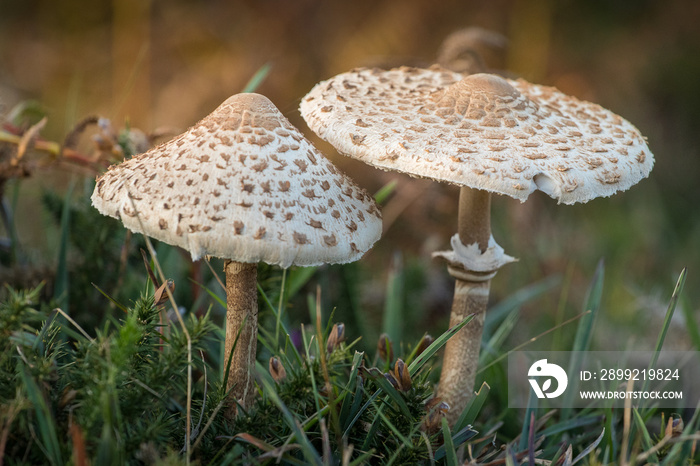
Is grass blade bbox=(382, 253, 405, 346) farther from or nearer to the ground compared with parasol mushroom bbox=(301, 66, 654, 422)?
nearer to the ground

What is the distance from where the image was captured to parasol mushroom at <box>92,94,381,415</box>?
1.51 metres

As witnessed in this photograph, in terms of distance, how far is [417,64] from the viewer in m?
2.99

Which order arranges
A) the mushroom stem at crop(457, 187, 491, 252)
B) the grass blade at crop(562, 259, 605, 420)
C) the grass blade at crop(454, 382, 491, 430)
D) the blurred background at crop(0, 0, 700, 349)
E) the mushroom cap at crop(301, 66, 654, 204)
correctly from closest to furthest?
the mushroom cap at crop(301, 66, 654, 204)
the grass blade at crop(454, 382, 491, 430)
the mushroom stem at crop(457, 187, 491, 252)
the grass blade at crop(562, 259, 605, 420)
the blurred background at crop(0, 0, 700, 349)

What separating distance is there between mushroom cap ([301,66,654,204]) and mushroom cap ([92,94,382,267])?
0.18 metres

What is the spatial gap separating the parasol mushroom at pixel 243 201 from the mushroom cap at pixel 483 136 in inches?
7.2

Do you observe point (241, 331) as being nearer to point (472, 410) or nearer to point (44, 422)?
point (44, 422)

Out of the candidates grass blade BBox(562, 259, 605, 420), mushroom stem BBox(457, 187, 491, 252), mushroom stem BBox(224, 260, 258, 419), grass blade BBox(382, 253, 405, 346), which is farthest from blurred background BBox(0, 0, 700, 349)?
mushroom stem BBox(224, 260, 258, 419)

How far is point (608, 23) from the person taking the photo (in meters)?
6.61

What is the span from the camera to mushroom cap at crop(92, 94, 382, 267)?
1507 millimetres

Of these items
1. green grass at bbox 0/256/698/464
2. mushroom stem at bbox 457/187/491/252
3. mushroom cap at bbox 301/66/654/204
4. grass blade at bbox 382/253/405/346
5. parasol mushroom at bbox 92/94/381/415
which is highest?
mushroom cap at bbox 301/66/654/204

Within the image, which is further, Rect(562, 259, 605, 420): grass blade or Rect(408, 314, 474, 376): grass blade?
Rect(562, 259, 605, 420): grass blade

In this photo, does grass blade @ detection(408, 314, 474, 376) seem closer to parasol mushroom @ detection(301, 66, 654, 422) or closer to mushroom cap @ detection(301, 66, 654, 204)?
parasol mushroom @ detection(301, 66, 654, 422)

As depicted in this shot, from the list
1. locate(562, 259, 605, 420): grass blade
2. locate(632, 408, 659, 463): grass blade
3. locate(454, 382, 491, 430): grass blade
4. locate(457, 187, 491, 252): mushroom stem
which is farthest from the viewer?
locate(562, 259, 605, 420): grass blade

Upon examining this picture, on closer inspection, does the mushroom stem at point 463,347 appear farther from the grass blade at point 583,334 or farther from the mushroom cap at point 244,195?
the mushroom cap at point 244,195
